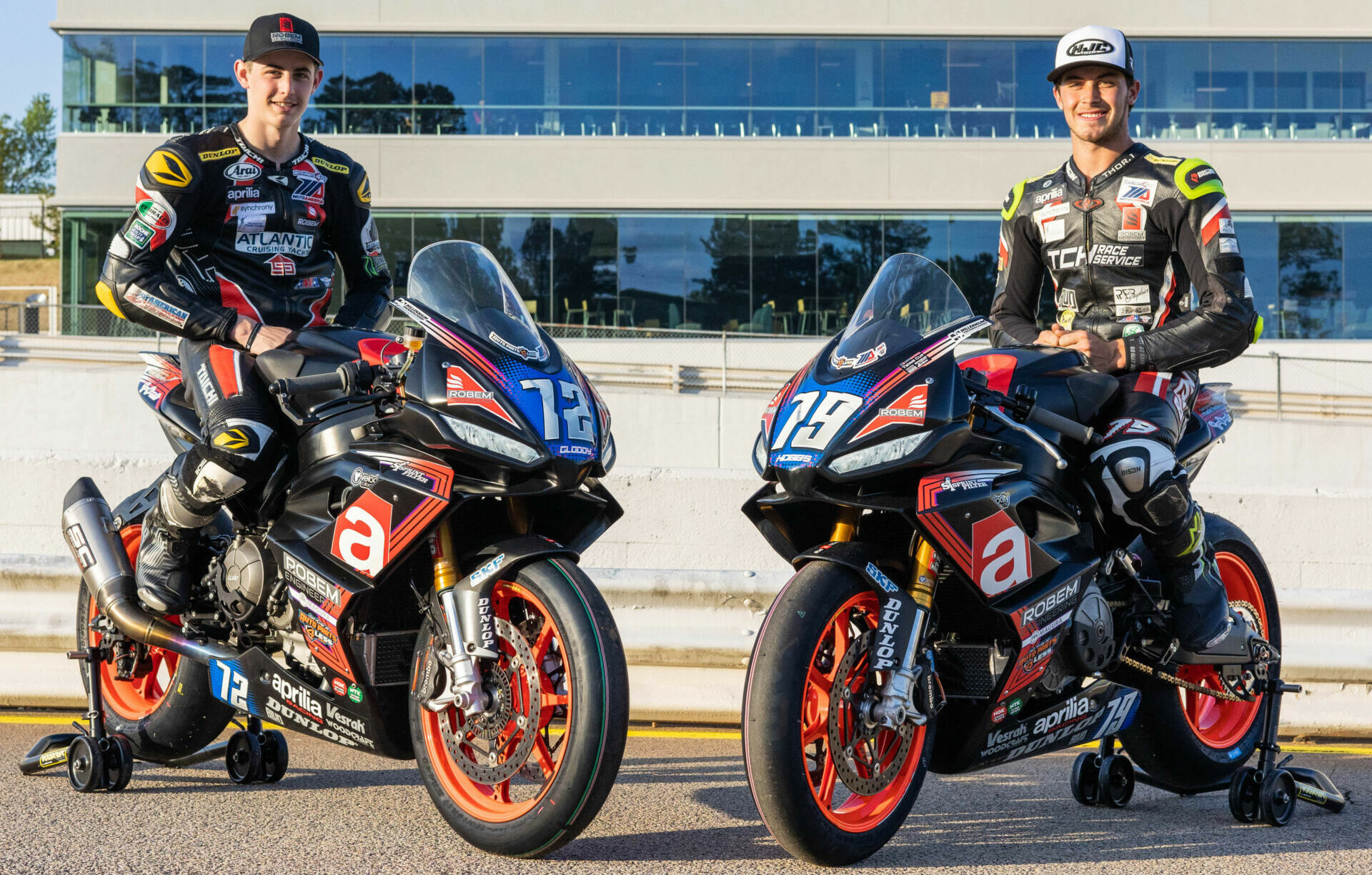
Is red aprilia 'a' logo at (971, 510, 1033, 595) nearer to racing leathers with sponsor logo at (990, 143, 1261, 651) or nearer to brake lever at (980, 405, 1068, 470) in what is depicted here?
brake lever at (980, 405, 1068, 470)

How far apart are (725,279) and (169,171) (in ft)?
87.6

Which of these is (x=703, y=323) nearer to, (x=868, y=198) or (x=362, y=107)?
(x=868, y=198)

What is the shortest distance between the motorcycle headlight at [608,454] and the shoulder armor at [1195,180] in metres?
2.02

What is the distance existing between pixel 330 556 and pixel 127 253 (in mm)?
1454

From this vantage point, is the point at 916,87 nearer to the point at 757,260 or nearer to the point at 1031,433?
the point at 757,260

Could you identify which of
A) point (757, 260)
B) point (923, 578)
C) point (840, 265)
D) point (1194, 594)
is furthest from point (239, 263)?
point (840, 265)

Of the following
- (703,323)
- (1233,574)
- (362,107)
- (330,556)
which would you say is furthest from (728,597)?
(362,107)

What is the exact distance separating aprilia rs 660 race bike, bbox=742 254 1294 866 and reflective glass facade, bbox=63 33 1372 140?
27874 millimetres

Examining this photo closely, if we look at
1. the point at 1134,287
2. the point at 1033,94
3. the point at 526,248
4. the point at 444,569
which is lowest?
the point at 444,569

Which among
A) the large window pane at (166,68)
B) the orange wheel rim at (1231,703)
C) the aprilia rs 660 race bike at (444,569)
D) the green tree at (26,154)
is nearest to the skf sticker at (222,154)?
the aprilia rs 660 race bike at (444,569)

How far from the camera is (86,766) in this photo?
4.54 metres

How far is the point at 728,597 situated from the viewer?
19.3 ft

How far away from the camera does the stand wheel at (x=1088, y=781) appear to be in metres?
4.62

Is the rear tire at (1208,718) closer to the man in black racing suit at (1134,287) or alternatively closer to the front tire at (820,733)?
the man in black racing suit at (1134,287)
